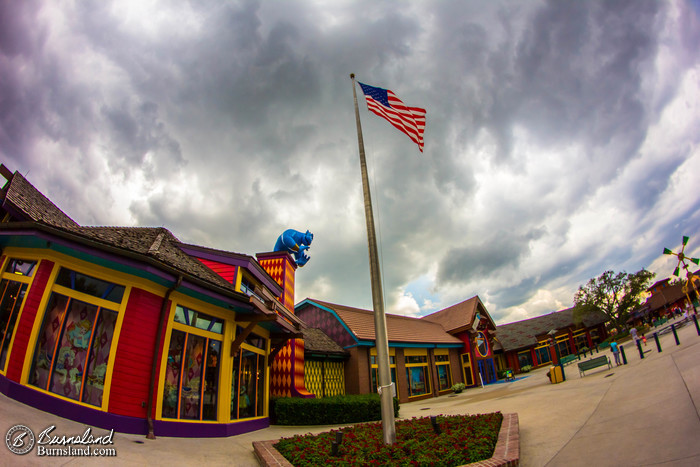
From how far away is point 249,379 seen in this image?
1183 cm

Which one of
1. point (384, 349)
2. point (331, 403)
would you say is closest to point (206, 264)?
point (331, 403)

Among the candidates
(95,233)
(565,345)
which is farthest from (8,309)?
(565,345)

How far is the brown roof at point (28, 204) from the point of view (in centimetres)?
917

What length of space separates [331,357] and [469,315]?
737 inches

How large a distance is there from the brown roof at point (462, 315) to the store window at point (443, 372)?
430cm

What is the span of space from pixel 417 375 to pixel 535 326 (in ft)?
104

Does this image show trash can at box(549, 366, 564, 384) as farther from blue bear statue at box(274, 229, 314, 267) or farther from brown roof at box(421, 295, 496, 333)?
blue bear statue at box(274, 229, 314, 267)

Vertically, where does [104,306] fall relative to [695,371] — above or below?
above

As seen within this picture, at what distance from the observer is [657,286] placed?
7581 cm

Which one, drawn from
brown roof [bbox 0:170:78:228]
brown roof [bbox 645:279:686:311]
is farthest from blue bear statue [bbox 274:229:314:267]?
brown roof [bbox 645:279:686:311]

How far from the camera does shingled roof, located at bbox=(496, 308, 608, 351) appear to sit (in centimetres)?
4357

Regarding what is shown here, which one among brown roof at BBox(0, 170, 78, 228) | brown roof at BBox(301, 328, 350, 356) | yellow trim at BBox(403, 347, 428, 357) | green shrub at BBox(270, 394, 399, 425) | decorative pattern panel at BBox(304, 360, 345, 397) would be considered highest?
brown roof at BBox(0, 170, 78, 228)

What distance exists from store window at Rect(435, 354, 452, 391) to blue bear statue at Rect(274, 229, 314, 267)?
654 inches

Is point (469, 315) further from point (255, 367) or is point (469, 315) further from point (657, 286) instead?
point (657, 286)
